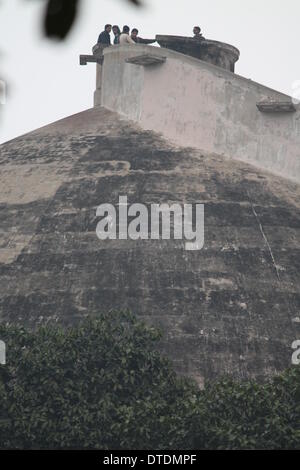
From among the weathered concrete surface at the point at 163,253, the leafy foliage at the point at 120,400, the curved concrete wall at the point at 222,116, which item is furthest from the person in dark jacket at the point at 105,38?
the leafy foliage at the point at 120,400

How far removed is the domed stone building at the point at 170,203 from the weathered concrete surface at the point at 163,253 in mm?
38

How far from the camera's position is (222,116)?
2978 centimetres

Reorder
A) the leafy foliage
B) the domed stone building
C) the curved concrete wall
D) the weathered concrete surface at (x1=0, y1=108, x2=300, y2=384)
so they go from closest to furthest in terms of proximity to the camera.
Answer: the leafy foliage
the weathered concrete surface at (x1=0, y1=108, x2=300, y2=384)
the domed stone building
the curved concrete wall

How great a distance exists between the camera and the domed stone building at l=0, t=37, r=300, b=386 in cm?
2327

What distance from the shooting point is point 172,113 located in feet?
98.0

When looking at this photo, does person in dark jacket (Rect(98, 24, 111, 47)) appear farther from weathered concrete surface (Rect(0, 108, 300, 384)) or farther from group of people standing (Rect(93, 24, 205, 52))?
weathered concrete surface (Rect(0, 108, 300, 384))

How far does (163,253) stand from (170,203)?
2028 mm

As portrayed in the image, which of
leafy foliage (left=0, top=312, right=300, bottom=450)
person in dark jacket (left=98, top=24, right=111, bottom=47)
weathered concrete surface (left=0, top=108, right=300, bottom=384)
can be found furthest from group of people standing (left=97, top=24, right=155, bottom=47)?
leafy foliage (left=0, top=312, right=300, bottom=450)

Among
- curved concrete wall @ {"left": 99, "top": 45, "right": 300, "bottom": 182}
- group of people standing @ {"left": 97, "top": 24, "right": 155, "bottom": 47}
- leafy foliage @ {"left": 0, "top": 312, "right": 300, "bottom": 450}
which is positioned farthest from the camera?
group of people standing @ {"left": 97, "top": 24, "right": 155, "bottom": 47}

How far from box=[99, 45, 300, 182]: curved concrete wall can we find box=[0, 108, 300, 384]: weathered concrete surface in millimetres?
565

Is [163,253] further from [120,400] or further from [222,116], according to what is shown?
[120,400]

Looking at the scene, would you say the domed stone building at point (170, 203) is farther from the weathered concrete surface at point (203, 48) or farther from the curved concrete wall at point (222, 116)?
the weathered concrete surface at point (203, 48)

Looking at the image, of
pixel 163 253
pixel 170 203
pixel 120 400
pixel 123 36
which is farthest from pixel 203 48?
pixel 120 400
